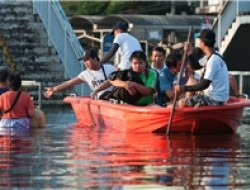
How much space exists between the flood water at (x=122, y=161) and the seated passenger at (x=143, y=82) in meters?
0.68

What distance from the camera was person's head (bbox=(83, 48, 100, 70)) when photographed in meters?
18.0

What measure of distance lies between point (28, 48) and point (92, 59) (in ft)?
28.9

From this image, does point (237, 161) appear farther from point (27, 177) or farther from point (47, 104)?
point (47, 104)

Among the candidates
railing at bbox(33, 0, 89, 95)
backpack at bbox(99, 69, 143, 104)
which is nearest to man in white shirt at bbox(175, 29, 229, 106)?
backpack at bbox(99, 69, 143, 104)

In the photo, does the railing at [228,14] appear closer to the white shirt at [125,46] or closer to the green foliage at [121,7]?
the white shirt at [125,46]

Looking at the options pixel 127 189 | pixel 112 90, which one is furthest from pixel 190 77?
pixel 127 189

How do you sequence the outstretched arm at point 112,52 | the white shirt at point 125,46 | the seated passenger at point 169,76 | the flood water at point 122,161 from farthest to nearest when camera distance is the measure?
the white shirt at point 125,46
the outstretched arm at point 112,52
the seated passenger at point 169,76
the flood water at point 122,161

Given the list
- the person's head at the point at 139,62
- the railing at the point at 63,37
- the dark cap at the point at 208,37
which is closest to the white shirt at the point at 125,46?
the person's head at the point at 139,62

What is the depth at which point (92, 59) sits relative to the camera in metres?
18.2

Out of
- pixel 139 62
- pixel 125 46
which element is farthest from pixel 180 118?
pixel 125 46

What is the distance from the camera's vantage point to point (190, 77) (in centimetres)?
1619

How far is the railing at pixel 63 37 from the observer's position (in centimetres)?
2625

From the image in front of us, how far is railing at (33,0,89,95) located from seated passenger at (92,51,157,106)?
385 inches

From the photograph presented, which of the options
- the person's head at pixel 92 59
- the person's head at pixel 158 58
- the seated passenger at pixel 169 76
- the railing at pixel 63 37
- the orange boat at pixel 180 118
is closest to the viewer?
the orange boat at pixel 180 118
